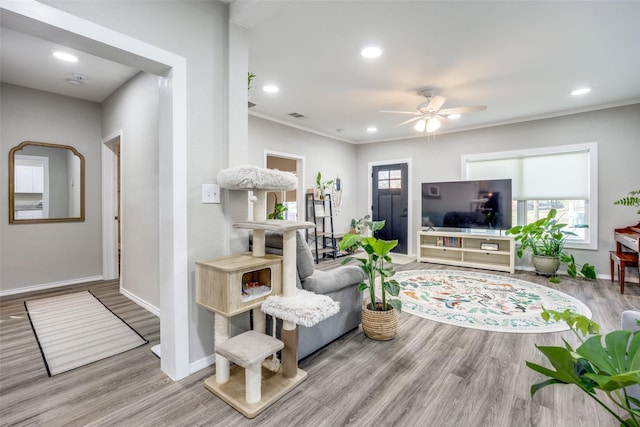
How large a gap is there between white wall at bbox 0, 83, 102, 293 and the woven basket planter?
4015 millimetres

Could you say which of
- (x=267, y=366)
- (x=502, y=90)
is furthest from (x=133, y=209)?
(x=502, y=90)

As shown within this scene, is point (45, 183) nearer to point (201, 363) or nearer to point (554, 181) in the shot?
point (201, 363)

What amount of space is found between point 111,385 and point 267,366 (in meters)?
0.96

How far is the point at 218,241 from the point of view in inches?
81.4

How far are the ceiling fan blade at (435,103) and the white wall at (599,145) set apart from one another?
2310 mm

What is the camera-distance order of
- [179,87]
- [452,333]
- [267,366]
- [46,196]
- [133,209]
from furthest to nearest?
[46,196] < [133,209] < [452,333] < [267,366] < [179,87]

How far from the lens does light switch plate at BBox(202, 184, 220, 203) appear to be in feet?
6.51

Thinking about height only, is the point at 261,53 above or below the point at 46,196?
above

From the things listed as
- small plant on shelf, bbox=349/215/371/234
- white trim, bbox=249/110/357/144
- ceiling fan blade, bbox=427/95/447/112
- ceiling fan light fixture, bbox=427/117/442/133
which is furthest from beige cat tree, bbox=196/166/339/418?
small plant on shelf, bbox=349/215/371/234

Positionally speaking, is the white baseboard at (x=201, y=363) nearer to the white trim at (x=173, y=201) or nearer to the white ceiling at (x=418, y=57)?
the white trim at (x=173, y=201)

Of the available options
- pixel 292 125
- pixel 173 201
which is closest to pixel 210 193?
pixel 173 201

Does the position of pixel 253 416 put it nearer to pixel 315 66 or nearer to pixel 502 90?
pixel 315 66

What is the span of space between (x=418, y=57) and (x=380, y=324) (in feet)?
8.22

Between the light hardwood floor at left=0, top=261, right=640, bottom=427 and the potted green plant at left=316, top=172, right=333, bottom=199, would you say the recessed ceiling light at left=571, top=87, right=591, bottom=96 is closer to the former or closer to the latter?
the light hardwood floor at left=0, top=261, right=640, bottom=427
